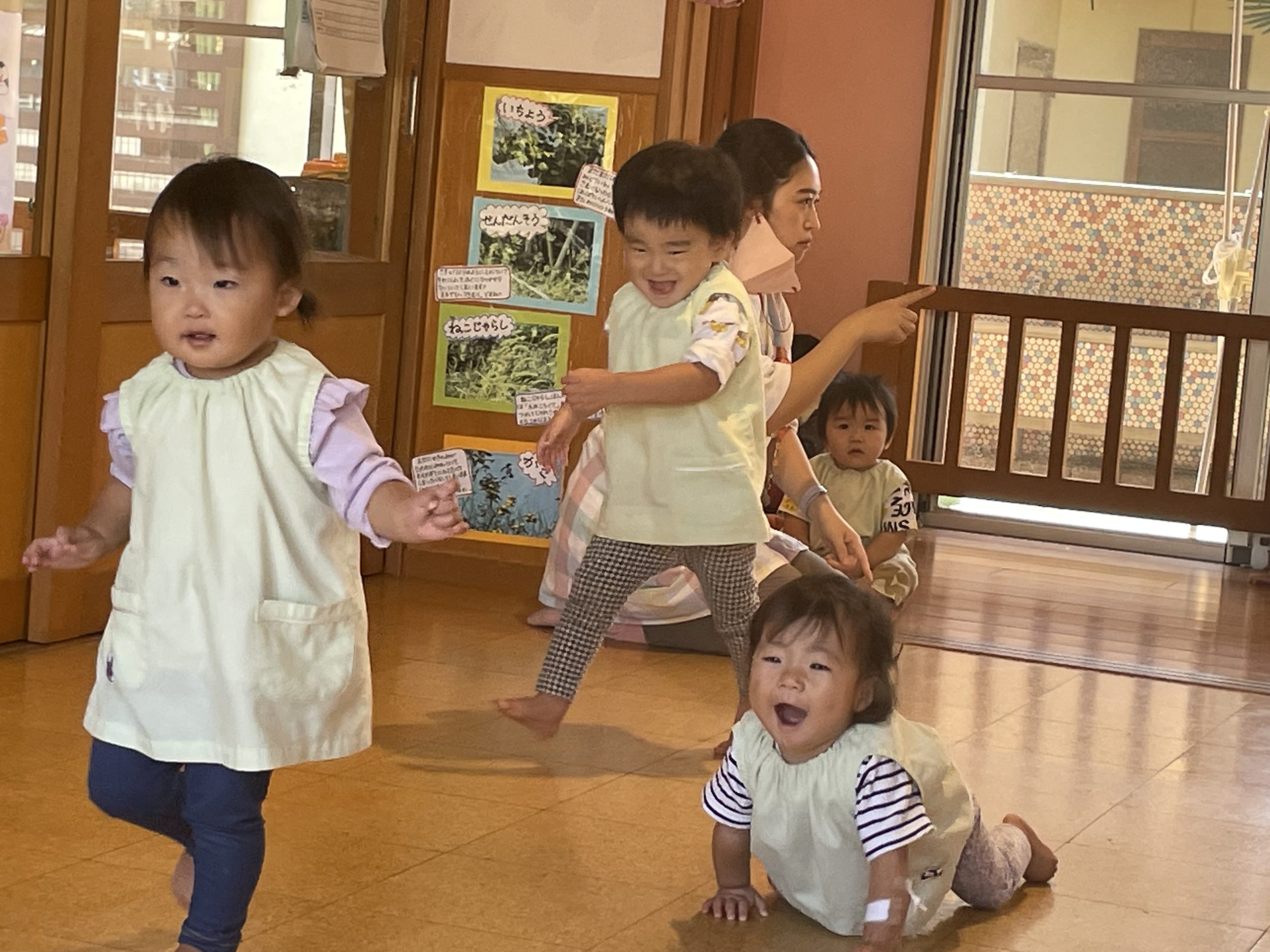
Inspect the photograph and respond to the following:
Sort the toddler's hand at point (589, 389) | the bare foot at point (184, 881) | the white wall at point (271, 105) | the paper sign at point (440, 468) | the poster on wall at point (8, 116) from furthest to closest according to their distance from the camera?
the paper sign at point (440, 468) → the white wall at point (271, 105) → the poster on wall at point (8, 116) → the toddler's hand at point (589, 389) → the bare foot at point (184, 881)

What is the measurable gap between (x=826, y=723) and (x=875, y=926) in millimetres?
241

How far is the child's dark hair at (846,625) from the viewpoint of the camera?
7.29 ft

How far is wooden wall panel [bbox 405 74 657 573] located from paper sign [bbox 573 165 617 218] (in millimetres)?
70

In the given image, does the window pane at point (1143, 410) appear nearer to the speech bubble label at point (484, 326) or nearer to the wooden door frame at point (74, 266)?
the speech bubble label at point (484, 326)

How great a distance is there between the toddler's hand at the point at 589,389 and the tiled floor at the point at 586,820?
2.02 feet

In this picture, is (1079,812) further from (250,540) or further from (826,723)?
(250,540)

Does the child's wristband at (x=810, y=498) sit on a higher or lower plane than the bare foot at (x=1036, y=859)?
higher

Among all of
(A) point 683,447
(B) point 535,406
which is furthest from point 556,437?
(B) point 535,406

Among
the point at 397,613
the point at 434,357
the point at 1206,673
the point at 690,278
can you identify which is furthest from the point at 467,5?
the point at 1206,673

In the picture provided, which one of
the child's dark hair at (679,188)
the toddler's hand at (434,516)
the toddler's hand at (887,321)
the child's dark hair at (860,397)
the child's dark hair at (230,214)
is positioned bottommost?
the toddler's hand at (434,516)

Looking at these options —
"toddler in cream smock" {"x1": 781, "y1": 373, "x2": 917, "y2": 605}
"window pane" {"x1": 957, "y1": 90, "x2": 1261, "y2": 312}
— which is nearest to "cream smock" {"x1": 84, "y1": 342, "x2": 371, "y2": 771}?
"toddler in cream smock" {"x1": 781, "y1": 373, "x2": 917, "y2": 605}

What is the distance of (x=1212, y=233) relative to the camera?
21.4 ft

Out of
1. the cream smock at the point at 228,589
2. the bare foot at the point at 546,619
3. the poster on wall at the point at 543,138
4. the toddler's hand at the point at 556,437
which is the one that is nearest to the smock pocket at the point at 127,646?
the cream smock at the point at 228,589

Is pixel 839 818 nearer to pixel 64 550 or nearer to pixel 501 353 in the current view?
pixel 64 550
